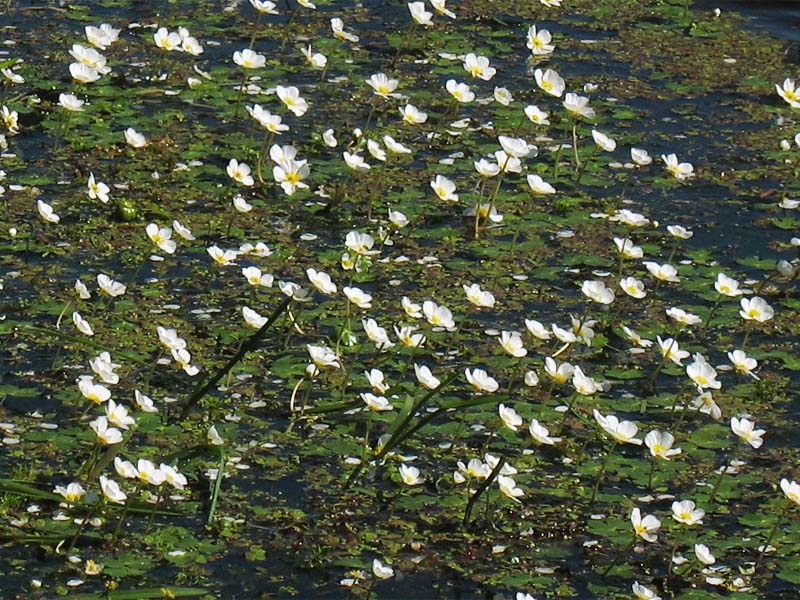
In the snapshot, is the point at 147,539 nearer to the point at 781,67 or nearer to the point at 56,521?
the point at 56,521

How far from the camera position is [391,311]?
15.9 feet

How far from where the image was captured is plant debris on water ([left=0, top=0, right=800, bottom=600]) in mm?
3756

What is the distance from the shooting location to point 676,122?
645cm

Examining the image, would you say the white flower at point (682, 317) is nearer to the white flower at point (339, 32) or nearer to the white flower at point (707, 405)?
the white flower at point (707, 405)

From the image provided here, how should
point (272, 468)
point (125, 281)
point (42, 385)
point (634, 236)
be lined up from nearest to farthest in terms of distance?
point (272, 468), point (42, 385), point (125, 281), point (634, 236)

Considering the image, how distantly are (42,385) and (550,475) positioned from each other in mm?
1492

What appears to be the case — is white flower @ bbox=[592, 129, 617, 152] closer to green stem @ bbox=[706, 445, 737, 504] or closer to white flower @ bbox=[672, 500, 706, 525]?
green stem @ bbox=[706, 445, 737, 504]

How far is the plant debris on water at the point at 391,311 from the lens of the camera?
12.3 ft

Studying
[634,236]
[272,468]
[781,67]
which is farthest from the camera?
[781,67]

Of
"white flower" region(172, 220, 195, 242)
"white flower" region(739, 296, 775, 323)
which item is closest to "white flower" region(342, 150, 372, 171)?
"white flower" region(172, 220, 195, 242)

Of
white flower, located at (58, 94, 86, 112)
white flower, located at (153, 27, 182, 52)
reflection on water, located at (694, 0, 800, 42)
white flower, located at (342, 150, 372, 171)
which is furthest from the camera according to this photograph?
reflection on water, located at (694, 0, 800, 42)

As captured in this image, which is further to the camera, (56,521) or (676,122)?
(676,122)

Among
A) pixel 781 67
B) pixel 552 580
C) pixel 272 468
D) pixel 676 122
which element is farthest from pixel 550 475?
pixel 781 67

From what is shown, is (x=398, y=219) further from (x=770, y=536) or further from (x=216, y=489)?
(x=770, y=536)
